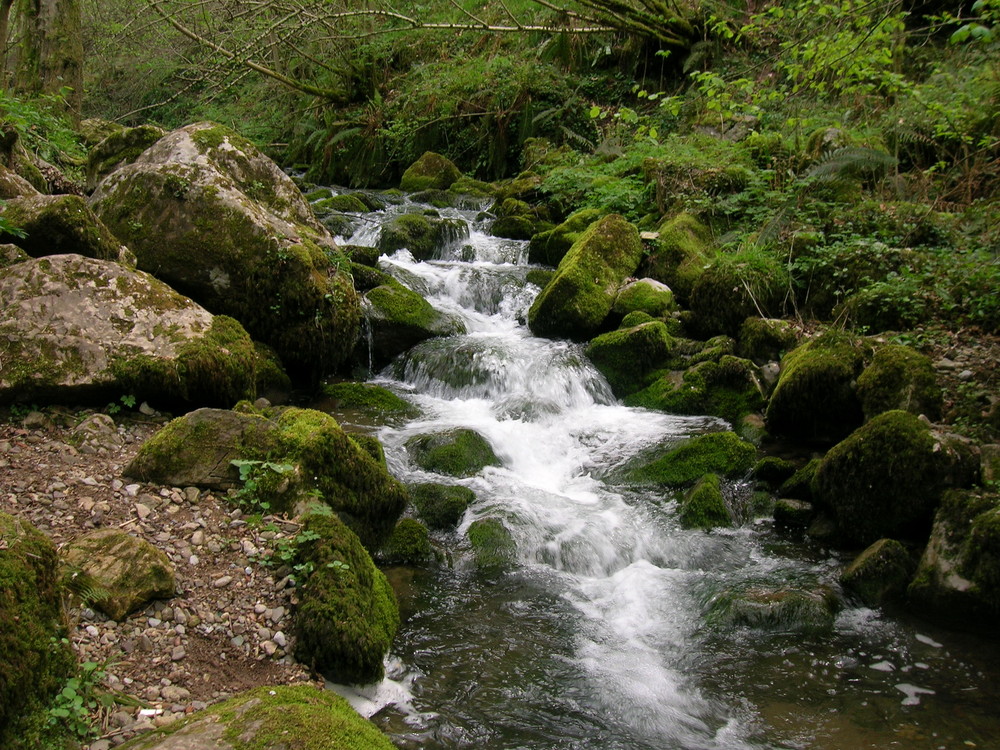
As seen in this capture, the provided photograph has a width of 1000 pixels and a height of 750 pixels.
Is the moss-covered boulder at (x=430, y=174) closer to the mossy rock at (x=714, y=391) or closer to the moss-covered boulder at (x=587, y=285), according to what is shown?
the moss-covered boulder at (x=587, y=285)

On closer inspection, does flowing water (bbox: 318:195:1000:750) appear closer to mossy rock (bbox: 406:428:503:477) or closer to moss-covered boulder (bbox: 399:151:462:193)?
mossy rock (bbox: 406:428:503:477)

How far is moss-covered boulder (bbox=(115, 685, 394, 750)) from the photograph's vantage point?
2484mm

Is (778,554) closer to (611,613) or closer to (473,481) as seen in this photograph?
(611,613)

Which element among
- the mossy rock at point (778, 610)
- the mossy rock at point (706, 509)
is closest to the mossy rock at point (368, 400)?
the mossy rock at point (706, 509)

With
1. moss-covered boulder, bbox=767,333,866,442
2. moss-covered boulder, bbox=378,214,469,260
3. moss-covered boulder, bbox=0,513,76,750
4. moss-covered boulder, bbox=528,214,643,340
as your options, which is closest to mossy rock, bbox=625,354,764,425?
moss-covered boulder, bbox=767,333,866,442

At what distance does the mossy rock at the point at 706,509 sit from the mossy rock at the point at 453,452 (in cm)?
196

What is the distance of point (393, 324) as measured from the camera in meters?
9.21

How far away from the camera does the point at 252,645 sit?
3.39 metres

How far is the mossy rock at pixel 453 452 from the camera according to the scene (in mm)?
6734

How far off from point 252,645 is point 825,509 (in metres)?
4.73

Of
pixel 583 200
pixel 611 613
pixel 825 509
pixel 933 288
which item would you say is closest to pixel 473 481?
pixel 611 613

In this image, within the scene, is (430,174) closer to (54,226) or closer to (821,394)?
(54,226)

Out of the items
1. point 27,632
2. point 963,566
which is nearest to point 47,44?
point 27,632

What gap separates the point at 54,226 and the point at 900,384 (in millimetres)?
7469
